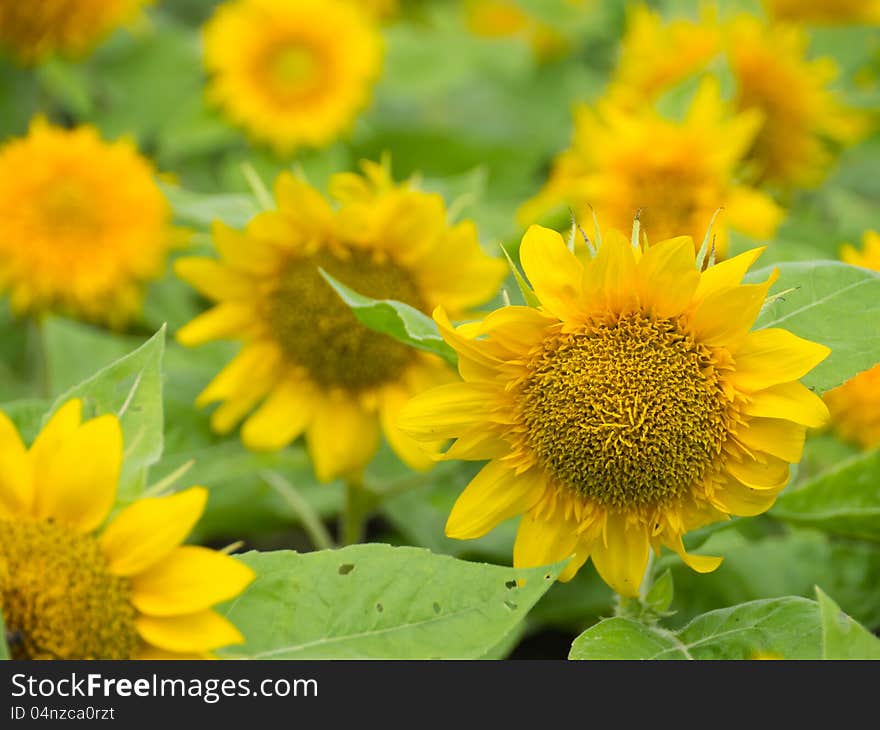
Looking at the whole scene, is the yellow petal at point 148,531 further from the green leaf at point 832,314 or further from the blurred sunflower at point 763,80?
the blurred sunflower at point 763,80

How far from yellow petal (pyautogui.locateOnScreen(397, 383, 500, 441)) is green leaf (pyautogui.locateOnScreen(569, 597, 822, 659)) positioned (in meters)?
0.15

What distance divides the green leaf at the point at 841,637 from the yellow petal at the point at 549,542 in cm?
17

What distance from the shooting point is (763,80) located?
150cm

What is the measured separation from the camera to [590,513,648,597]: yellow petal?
0.77 metres

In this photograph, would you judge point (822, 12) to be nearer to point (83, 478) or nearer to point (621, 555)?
point (621, 555)

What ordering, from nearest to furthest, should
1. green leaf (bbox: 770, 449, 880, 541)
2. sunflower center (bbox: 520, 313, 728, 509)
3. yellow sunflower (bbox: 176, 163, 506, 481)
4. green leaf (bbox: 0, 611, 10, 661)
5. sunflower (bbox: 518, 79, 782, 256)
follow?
1. green leaf (bbox: 0, 611, 10, 661)
2. sunflower center (bbox: 520, 313, 728, 509)
3. green leaf (bbox: 770, 449, 880, 541)
4. yellow sunflower (bbox: 176, 163, 506, 481)
5. sunflower (bbox: 518, 79, 782, 256)

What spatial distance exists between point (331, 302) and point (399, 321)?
1.00 feet

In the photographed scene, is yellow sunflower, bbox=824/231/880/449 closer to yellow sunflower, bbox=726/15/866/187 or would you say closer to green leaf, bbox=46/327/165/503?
yellow sunflower, bbox=726/15/866/187

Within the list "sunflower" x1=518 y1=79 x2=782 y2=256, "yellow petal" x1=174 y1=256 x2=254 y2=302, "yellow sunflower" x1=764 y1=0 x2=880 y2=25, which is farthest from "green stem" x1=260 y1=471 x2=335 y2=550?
"yellow sunflower" x1=764 y1=0 x2=880 y2=25

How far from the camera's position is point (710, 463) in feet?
2.45

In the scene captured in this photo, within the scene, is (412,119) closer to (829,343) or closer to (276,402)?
(276,402)

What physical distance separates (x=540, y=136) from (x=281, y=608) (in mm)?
1383
